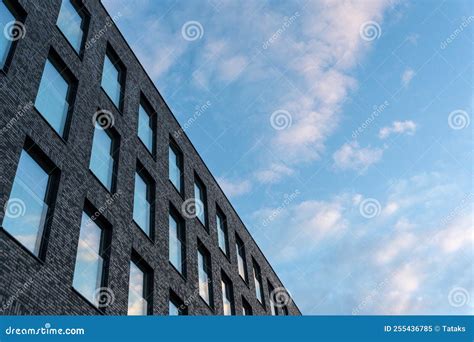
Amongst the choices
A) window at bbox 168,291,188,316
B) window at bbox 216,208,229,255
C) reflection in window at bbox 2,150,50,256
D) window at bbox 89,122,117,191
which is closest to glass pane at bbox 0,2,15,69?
reflection in window at bbox 2,150,50,256

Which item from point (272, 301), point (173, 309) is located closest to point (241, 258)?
point (272, 301)

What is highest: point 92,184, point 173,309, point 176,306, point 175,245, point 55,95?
point 55,95

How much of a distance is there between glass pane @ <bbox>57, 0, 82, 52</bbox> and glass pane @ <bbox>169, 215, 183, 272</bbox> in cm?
732

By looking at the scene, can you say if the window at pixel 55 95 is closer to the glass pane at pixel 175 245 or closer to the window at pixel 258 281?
the glass pane at pixel 175 245

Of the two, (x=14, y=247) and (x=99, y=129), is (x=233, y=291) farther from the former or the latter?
(x=14, y=247)

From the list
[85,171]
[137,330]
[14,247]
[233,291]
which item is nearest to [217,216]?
[233,291]

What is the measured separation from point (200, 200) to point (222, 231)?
263 cm

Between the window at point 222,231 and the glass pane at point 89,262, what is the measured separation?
10750mm

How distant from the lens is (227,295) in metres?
23.2


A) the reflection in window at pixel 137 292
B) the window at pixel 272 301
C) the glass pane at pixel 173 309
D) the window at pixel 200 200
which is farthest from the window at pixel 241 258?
the reflection in window at pixel 137 292

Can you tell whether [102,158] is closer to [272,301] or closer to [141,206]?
[141,206]

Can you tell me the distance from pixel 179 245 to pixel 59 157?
7.62m

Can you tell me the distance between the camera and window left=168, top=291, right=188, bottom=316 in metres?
17.1

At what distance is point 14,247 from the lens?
10.3 m
